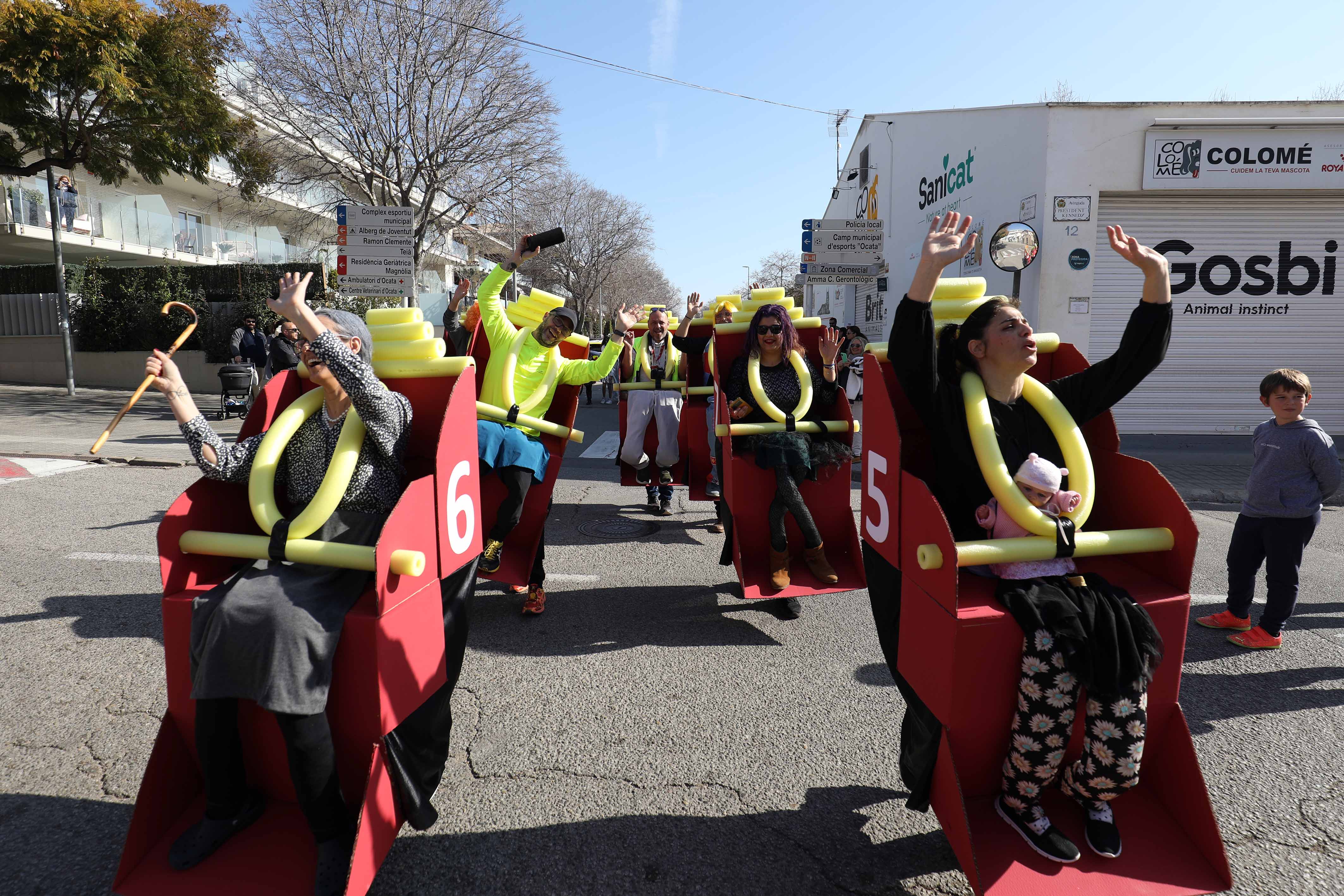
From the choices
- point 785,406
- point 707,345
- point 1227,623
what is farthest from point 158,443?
point 1227,623

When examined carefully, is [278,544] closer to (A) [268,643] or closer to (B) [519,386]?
(A) [268,643]

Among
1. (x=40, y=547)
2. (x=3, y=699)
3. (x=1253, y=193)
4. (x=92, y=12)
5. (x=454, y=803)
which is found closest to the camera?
(x=454, y=803)

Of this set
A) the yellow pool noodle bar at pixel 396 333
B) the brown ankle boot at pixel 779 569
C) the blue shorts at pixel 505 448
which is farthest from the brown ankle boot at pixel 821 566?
the yellow pool noodle bar at pixel 396 333

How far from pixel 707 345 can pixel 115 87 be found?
1407cm

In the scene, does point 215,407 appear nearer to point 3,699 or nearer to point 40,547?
A: point 40,547

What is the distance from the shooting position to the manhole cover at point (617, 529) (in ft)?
21.5

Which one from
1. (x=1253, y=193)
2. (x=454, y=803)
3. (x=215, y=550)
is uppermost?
→ (x=1253, y=193)

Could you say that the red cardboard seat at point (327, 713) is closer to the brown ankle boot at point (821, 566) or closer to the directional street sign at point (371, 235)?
the brown ankle boot at point (821, 566)

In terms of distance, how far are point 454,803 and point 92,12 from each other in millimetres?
17364

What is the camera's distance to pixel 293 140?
59.9 ft

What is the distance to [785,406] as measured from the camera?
480 cm

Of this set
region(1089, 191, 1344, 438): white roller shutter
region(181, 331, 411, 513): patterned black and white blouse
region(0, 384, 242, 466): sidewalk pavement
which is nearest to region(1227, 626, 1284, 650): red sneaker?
region(181, 331, 411, 513): patterned black and white blouse

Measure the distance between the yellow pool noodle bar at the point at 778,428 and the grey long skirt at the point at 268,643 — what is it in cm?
276

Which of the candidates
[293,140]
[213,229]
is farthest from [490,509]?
[213,229]
